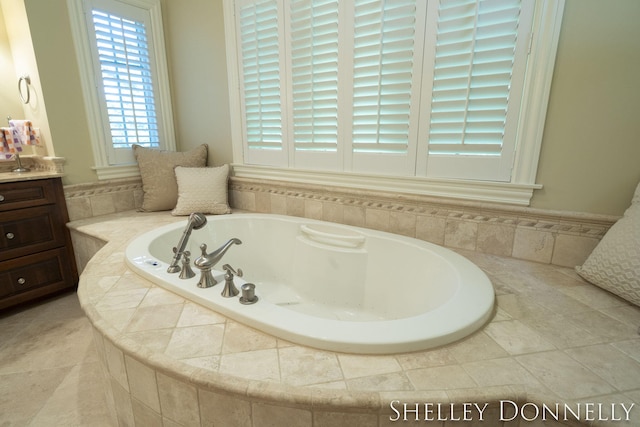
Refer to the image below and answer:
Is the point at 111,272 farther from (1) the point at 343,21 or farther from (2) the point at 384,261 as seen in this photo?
(1) the point at 343,21

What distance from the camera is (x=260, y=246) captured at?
81.0 inches

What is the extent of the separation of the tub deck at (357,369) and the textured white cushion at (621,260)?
0.18 feet

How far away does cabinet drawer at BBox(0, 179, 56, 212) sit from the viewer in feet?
6.01

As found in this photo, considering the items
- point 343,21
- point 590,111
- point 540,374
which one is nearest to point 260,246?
point 343,21

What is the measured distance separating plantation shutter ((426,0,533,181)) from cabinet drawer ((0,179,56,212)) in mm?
2401

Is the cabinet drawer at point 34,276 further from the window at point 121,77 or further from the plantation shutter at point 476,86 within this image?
the plantation shutter at point 476,86

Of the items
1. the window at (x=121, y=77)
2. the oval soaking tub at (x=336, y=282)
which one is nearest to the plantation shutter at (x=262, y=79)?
the oval soaking tub at (x=336, y=282)

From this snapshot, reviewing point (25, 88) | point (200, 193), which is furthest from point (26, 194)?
point (200, 193)

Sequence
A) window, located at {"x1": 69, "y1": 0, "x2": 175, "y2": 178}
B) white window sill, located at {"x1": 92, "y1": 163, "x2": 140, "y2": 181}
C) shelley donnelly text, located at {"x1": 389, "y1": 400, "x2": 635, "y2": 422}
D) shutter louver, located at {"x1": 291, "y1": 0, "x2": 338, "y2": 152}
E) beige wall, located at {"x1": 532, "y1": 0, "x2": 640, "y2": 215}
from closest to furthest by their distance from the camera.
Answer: shelley donnelly text, located at {"x1": 389, "y1": 400, "x2": 635, "y2": 422}, beige wall, located at {"x1": 532, "y1": 0, "x2": 640, "y2": 215}, shutter louver, located at {"x1": 291, "y1": 0, "x2": 338, "y2": 152}, window, located at {"x1": 69, "y1": 0, "x2": 175, "y2": 178}, white window sill, located at {"x1": 92, "y1": 163, "x2": 140, "y2": 181}

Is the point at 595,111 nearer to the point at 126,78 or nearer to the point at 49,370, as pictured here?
the point at 49,370

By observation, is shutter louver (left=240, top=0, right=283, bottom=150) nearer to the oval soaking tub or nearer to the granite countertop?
the oval soaking tub

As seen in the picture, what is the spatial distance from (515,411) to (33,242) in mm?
2645

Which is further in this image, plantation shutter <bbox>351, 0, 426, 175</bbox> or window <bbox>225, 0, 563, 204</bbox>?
plantation shutter <bbox>351, 0, 426, 175</bbox>

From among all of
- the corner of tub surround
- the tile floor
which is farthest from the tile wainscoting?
the tile floor
